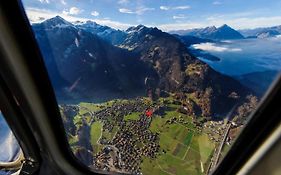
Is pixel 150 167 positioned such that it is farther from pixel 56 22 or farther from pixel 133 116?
pixel 56 22

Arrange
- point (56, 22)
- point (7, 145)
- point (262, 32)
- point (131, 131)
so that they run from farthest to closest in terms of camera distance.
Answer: point (7, 145), point (131, 131), point (56, 22), point (262, 32)

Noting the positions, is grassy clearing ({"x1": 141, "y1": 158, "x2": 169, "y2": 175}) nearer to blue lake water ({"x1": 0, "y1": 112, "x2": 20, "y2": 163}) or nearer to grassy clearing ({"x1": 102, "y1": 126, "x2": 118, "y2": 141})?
grassy clearing ({"x1": 102, "y1": 126, "x2": 118, "y2": 141})

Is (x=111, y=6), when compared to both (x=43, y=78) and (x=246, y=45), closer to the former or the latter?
(x=43, y=78)

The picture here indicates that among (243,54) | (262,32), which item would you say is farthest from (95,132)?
(262,32)

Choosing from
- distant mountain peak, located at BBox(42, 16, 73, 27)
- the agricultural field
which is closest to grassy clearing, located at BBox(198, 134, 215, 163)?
the agricultural field

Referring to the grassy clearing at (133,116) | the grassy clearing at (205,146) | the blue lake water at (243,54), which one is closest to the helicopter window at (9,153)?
the grassy clearing at (133,116)

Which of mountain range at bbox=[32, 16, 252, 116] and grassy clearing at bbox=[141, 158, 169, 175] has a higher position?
mountain range at bbox=[32, 16, 252, 116]

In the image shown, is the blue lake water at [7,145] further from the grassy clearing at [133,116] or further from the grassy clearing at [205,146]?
the grassy clearing at [205,146]
